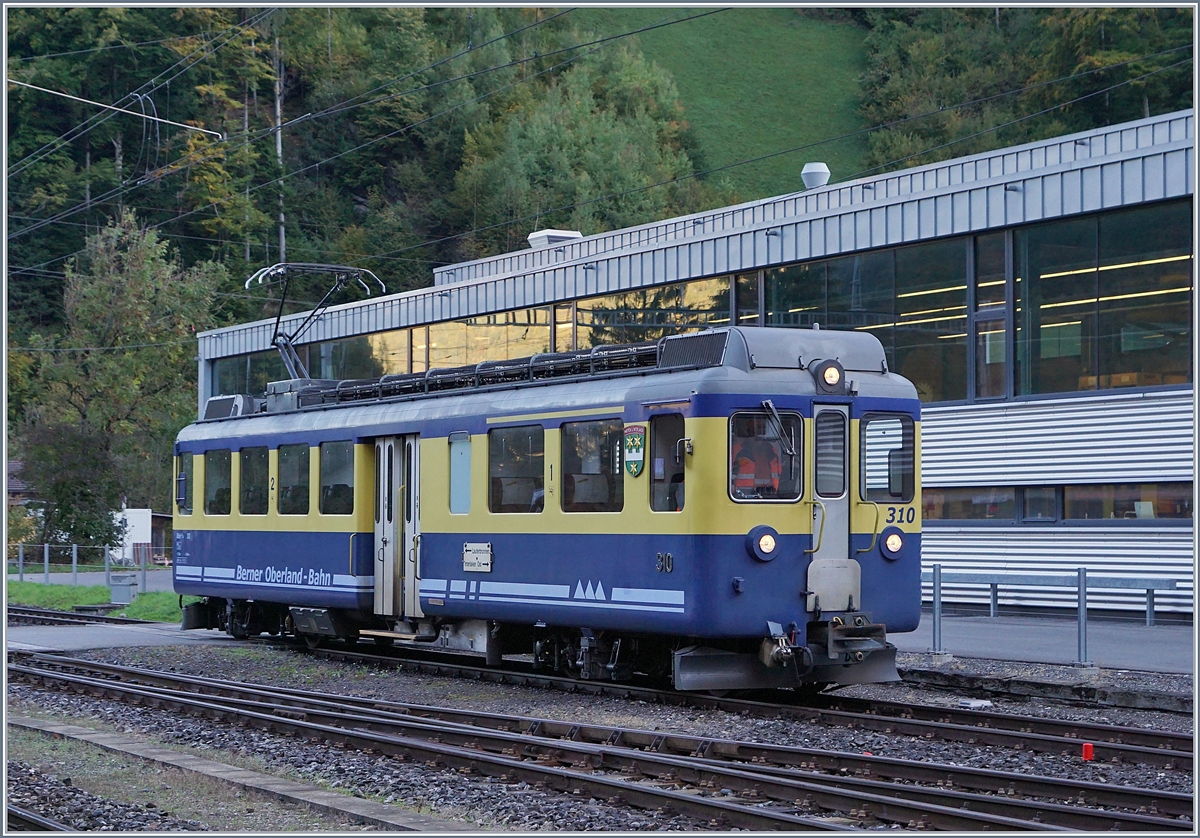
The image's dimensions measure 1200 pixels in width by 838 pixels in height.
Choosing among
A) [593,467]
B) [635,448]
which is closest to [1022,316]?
[593,467]

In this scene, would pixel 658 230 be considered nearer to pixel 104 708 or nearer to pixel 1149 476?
pixel 1149 476

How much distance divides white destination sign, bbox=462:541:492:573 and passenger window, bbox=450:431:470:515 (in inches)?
15.3

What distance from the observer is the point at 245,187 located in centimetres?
7450

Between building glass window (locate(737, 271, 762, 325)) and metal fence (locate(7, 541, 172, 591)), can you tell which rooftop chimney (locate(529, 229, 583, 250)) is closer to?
building glass window (locate(737, 271, 762, 325))

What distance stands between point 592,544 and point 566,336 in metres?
16.5

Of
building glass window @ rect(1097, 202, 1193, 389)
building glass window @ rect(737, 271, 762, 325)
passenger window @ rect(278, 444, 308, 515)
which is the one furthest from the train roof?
building glass window @ rect(737, 271, 762, 325)

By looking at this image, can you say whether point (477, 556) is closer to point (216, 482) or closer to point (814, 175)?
point (216, 482)

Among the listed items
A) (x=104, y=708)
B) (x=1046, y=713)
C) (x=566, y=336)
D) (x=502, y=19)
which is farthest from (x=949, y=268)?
(x=502, y=19)

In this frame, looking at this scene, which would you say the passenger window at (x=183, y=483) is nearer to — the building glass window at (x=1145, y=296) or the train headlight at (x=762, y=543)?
the train headlight at (x=762, y=543)

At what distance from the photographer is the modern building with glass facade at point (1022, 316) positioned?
20703 mm

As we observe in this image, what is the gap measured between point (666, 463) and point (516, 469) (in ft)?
7.54

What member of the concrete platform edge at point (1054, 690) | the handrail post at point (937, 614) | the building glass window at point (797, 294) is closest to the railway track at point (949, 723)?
the concrete platform edge at point (1054, 690)

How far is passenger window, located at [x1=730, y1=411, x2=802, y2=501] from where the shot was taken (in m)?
12.9

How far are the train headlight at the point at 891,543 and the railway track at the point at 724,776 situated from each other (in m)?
3.52
